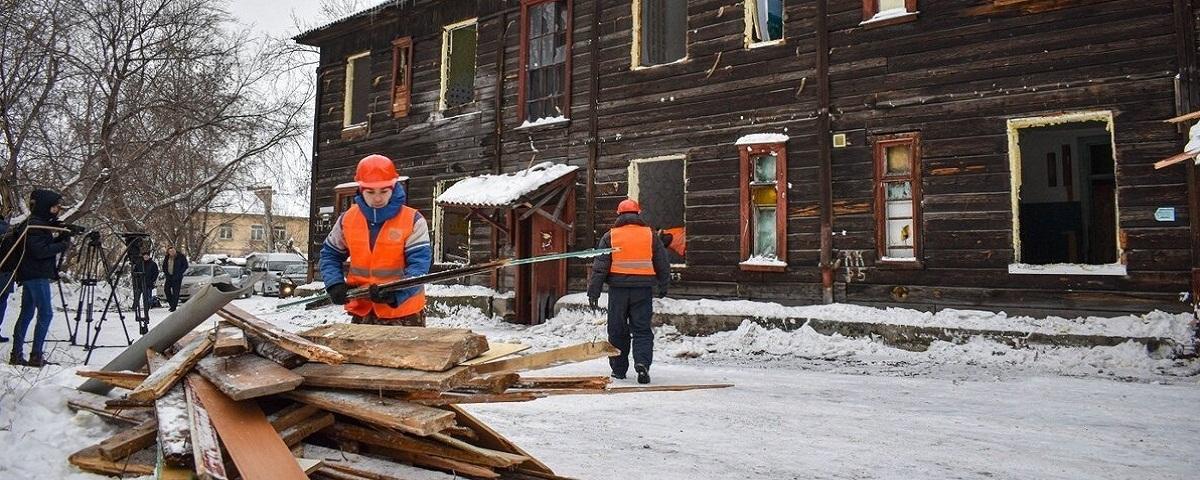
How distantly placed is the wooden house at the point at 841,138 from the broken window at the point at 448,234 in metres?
0.06

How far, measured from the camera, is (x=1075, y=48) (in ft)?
26.8

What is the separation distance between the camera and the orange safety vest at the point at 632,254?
689 centimetres

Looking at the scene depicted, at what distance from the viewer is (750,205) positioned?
1027 centimetres

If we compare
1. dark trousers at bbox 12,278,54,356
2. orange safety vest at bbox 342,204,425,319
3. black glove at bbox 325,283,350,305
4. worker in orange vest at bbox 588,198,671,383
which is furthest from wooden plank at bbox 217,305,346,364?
dark trousers at bbox 12,278,54,356

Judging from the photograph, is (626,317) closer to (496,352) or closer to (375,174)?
(375,174)

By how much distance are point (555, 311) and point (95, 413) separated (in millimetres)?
8504

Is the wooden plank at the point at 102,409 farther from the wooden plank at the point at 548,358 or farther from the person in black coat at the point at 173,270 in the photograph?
the person in black coat at the point at 173,270

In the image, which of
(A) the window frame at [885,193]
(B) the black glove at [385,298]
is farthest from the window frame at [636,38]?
(B) the black glove at [385,298]

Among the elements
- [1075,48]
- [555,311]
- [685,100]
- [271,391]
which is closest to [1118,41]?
[1075,48]

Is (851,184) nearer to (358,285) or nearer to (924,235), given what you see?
(924,235)

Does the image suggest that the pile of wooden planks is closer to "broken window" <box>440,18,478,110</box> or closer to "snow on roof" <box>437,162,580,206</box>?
"snow on roof" <box>437,162,580,206</box>

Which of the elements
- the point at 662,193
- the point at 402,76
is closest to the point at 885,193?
the point at 662,193

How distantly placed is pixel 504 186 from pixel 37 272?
6746 mm

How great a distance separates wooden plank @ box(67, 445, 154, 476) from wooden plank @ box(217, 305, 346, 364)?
0.73 meters
